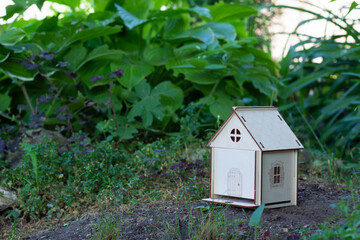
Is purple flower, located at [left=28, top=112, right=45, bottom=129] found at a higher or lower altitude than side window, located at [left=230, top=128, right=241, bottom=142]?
lower

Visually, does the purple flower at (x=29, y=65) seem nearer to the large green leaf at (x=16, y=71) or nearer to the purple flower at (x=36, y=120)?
the large green leaf at (x=16, y=71)

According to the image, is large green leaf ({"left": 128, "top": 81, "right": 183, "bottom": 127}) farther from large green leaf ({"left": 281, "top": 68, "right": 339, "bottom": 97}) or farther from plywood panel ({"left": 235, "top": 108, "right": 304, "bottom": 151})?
plywood panel ({"left": 235, "top": 108, "right": 304, "bottom": 151})

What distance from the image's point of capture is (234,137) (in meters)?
2.22

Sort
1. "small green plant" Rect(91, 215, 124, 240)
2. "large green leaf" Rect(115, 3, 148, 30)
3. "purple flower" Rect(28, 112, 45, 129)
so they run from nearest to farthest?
"small green plant" Rect(91, 215, 124, 240) → "purple flower" Rect(28, 112, 45, 129) → "large green leaf" Rect(115, 3, 148, 30)

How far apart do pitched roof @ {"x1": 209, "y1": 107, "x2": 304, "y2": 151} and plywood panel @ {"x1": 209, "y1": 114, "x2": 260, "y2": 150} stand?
1.1 inches

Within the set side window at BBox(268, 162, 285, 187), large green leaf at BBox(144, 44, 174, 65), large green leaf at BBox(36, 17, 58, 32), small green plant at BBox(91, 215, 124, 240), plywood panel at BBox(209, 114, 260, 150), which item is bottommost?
small green plant at BBox(91, 215, 124, 240)

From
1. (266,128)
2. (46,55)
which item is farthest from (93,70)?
(266,128)

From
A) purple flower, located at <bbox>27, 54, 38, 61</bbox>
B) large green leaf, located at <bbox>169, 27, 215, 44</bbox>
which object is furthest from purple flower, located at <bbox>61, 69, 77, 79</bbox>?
large green leaf, located at <bbox>169, 27, 215, 44</bbox>

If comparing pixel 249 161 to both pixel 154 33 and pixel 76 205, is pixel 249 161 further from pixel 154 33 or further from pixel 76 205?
pixel 154 33

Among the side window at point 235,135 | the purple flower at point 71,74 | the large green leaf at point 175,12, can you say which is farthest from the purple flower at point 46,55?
the side window at point 235,135

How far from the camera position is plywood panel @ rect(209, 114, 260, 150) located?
214cm

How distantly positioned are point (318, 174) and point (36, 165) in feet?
7.13

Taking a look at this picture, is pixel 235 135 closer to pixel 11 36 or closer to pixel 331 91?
pixel 11 36

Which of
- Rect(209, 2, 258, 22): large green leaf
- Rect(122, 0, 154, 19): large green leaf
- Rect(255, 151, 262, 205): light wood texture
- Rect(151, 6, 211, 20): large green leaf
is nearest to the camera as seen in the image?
Rect(255, 151, 262, 205): light wood texture
